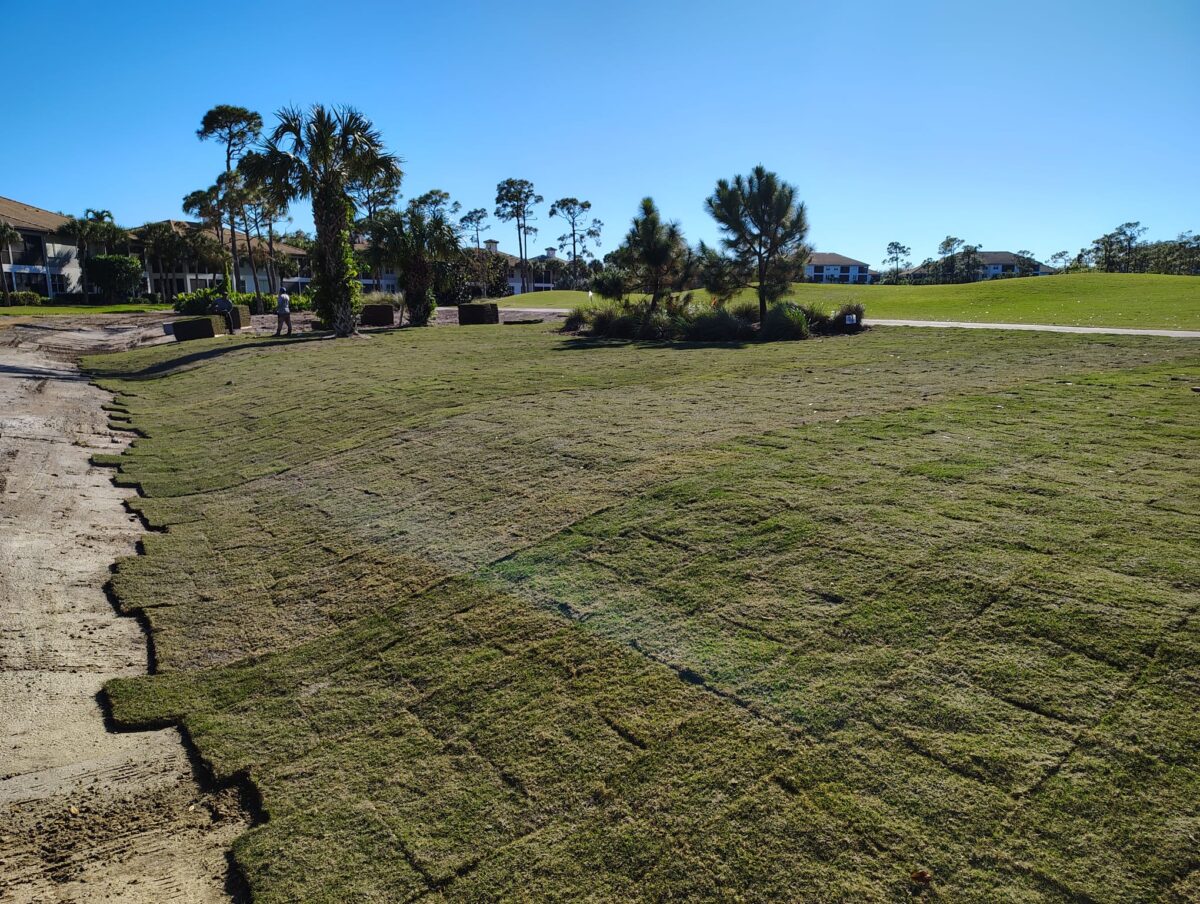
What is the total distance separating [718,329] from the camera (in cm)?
1938

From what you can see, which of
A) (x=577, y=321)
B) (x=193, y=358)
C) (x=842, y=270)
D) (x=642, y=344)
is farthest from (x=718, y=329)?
(x=842, y=270)

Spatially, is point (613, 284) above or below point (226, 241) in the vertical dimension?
below

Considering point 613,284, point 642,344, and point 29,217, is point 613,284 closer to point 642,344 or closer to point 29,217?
point 642,344

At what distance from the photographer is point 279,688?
416 centimetres

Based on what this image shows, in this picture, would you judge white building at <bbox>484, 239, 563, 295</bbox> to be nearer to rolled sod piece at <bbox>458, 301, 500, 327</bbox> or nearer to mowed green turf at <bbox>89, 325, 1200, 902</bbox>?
rolled sod piece at <bbox>458, 301, 500, 327</bbox>

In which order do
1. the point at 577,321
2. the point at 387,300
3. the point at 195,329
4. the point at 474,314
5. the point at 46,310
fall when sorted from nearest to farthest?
the point at 577,321 → the point at 195,329 → the point at 474,314 → the point at 387,300 → the point at 46,310

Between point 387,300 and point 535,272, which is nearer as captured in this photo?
point 387,300

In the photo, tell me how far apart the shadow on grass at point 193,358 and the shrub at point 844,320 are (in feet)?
49.1

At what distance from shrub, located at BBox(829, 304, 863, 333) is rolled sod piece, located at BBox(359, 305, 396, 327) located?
17.2 m

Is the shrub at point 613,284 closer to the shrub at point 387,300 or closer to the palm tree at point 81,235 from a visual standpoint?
the shrub at point 387,300

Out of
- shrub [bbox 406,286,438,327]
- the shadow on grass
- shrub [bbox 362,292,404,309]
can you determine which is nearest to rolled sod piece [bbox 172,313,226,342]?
the shadow on grass

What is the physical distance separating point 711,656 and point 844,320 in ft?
59.8

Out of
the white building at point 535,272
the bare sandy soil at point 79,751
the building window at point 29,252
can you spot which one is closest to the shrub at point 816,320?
the bare sandy soil at point 79,751

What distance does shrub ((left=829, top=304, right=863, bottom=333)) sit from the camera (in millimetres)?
20156
